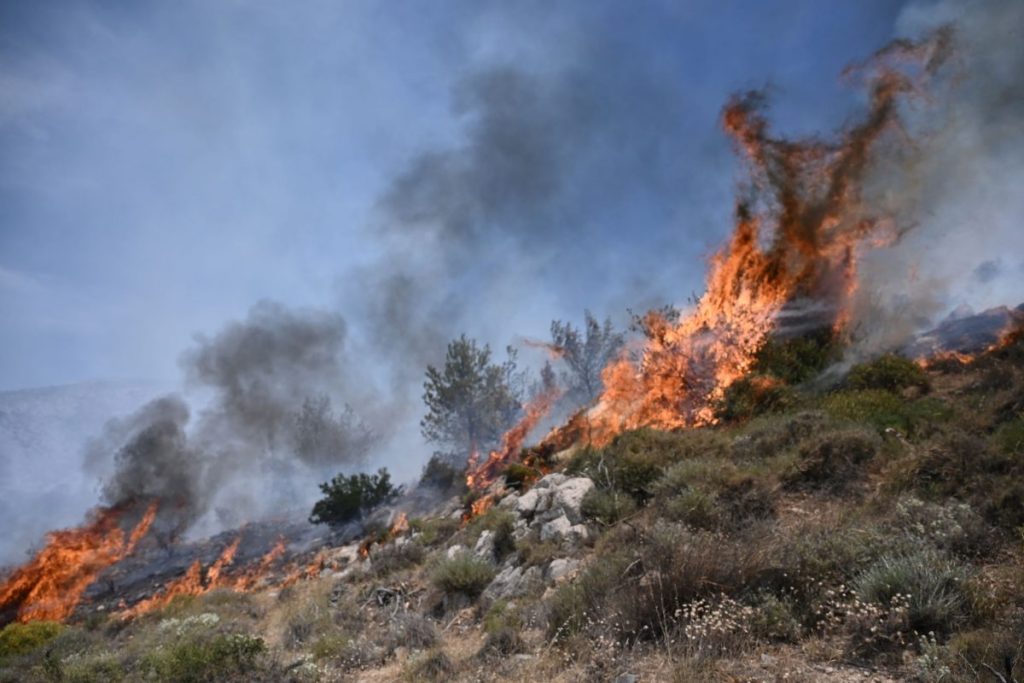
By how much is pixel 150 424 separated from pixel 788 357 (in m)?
42.8

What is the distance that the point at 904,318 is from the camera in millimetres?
24375

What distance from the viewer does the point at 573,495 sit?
1154 centimetres

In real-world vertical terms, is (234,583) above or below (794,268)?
below

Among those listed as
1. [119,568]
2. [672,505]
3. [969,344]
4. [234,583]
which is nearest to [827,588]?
[672,505]

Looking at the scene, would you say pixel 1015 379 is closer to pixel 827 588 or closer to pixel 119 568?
pixel 827 588

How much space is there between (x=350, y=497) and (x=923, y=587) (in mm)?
26929

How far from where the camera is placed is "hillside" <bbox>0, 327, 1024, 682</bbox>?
468cm

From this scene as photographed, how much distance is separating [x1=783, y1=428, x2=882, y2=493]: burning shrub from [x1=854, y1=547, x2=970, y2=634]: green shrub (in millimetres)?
4296

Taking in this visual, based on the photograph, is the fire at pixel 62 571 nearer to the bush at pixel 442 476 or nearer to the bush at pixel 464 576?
the bush at pixel 442 476

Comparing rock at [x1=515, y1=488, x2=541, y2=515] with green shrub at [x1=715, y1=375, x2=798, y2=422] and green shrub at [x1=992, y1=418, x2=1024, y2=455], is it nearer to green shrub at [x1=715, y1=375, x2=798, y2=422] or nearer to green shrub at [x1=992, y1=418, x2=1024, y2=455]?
green shrub at [x1=715, y1=375, x2=798, y2=422]

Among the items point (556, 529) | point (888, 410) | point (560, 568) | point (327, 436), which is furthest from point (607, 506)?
point (327, 436)

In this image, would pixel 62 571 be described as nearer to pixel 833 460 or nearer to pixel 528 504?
pixel 528 504

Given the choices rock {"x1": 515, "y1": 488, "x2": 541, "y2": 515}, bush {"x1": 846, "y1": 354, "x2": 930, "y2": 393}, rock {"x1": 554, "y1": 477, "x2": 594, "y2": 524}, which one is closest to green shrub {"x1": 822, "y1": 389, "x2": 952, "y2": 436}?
bush {"x1": 846, "y1": 354, "x2": 930, "y2": 393}

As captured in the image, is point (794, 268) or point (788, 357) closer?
point (788, 357)
